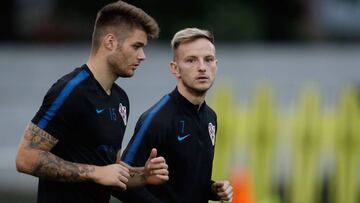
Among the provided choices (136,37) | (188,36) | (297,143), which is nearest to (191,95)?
(188,36)

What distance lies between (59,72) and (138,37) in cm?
1290

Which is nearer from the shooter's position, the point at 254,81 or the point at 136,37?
the point at 136,37

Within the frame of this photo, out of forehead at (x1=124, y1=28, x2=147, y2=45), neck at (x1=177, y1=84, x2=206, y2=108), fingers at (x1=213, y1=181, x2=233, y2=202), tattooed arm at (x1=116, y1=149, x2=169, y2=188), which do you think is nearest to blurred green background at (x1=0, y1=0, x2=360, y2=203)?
fingers at (x1=213, y1=181, x2=233, y2=202)

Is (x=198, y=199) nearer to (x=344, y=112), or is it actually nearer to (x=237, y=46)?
(x=344, y=112)

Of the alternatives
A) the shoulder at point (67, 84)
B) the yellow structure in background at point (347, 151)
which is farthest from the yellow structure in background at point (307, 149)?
the shoulder at point (67, 84)

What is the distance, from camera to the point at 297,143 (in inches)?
633

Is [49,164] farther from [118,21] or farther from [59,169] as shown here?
[118,21]

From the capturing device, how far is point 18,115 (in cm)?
1966

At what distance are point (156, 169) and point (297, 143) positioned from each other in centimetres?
938

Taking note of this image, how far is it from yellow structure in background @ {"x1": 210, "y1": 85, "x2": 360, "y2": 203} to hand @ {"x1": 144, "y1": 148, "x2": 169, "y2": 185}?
842cm

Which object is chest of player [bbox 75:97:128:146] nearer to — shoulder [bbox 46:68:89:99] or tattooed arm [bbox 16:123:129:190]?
shoulder [bbox 46:68:89:99]

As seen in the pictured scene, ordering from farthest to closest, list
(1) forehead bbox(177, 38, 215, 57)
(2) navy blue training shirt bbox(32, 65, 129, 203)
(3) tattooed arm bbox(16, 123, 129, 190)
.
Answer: (1) forehead bbox(177, 38, 215, 57), (2) navy blue training shirt bbox(32, 65, 129, 203), (3) tattooed arm bbox(16, 123, 129, 190)

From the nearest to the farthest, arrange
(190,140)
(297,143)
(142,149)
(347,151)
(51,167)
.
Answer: (51,167) → (142,149) → (190,140) → (347,151) → (297,143)

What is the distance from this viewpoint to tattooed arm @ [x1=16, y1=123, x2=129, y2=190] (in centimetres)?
663
